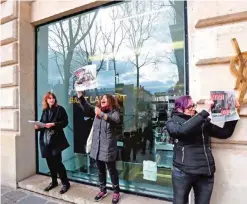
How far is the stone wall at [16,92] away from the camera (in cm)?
480

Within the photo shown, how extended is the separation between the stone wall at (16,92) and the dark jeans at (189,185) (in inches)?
131

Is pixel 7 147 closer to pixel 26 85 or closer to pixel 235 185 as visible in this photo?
pixel 26 85

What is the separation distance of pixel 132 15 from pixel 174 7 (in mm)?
843

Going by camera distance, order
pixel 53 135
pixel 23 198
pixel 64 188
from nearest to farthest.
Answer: pixel 53 135 < pixel 64 188 < pixel 23 198

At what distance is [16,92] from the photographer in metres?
4.82

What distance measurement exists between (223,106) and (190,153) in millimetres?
572

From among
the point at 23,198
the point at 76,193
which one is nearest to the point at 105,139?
the point at 76,193

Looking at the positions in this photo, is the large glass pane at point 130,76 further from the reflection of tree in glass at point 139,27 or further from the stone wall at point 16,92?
the stone wall at point 16,92

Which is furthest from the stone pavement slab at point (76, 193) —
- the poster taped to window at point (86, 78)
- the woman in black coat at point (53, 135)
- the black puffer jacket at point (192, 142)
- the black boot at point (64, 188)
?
the poster taped to window at point (86, 78)

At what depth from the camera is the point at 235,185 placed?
9.14ft

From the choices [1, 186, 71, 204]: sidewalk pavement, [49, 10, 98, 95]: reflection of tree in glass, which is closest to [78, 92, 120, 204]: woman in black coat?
[1, 186, 71, 204]: sidewalk pavement

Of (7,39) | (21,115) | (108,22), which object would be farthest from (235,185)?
(7,39)

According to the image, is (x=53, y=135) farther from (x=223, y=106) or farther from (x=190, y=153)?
(x=223, y=106)

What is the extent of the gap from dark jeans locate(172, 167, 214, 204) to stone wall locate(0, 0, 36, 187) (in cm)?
334
